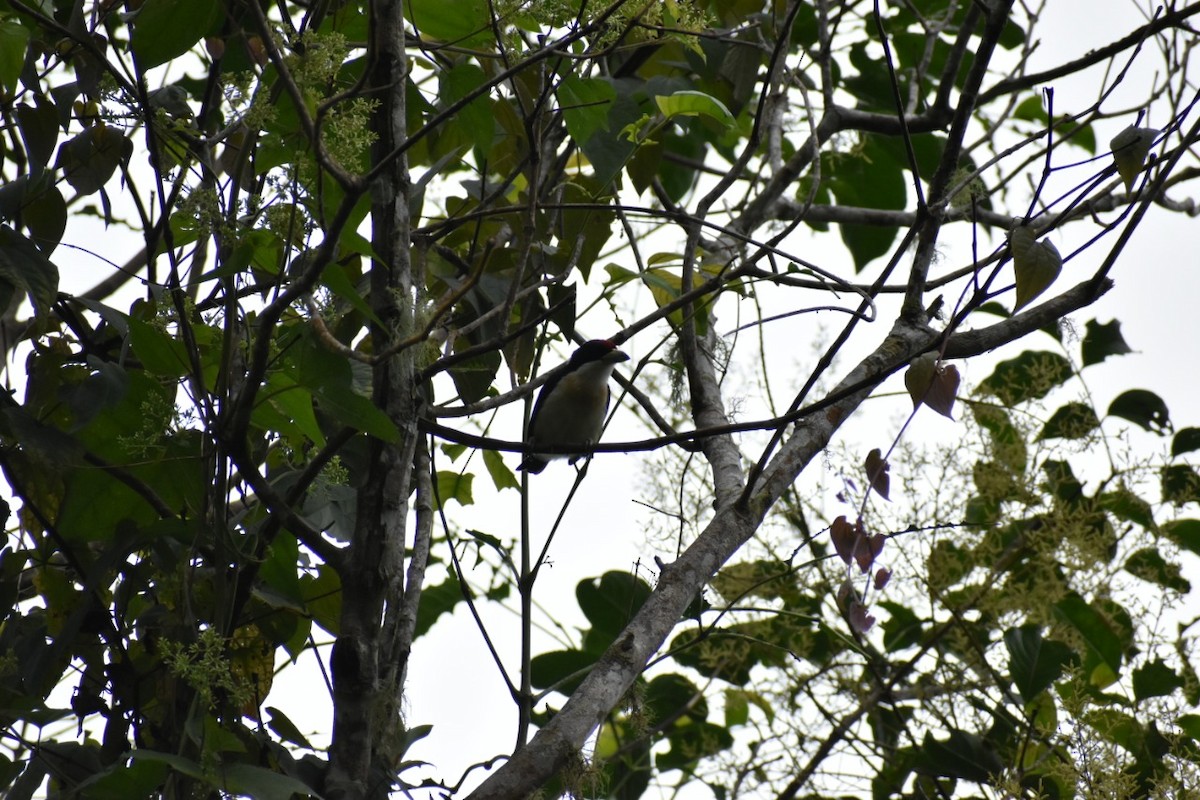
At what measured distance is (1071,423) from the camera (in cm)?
397

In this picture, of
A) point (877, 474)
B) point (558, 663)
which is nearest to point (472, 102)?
point (877, 474)

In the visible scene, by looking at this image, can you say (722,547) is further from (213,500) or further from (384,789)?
(213,500)

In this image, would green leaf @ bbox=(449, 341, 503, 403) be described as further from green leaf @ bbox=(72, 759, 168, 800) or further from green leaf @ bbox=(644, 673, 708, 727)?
green leaf @ bbox=(644, 673, 708, 727)

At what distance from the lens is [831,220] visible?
4.42m

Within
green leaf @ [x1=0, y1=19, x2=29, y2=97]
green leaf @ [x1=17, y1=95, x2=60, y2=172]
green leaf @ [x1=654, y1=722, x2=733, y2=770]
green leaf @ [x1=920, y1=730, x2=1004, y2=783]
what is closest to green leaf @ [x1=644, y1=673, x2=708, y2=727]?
green leaf @ [x1=654, y1=722, x2=733, y2=770]

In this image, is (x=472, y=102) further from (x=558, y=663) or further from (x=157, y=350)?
(x=558, y=663)

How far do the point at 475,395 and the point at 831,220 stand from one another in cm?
194

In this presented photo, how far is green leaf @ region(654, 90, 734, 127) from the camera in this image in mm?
2639

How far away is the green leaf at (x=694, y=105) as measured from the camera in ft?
8.66

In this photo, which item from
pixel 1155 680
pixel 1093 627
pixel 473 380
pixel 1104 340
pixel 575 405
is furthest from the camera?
pixel 575 405

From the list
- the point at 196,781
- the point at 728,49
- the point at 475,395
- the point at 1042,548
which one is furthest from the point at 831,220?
the point at 196,781

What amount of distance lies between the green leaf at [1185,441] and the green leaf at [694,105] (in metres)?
2.13

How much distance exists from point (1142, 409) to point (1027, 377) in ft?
1.29

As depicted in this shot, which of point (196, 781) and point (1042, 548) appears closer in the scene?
point (196, 781)
